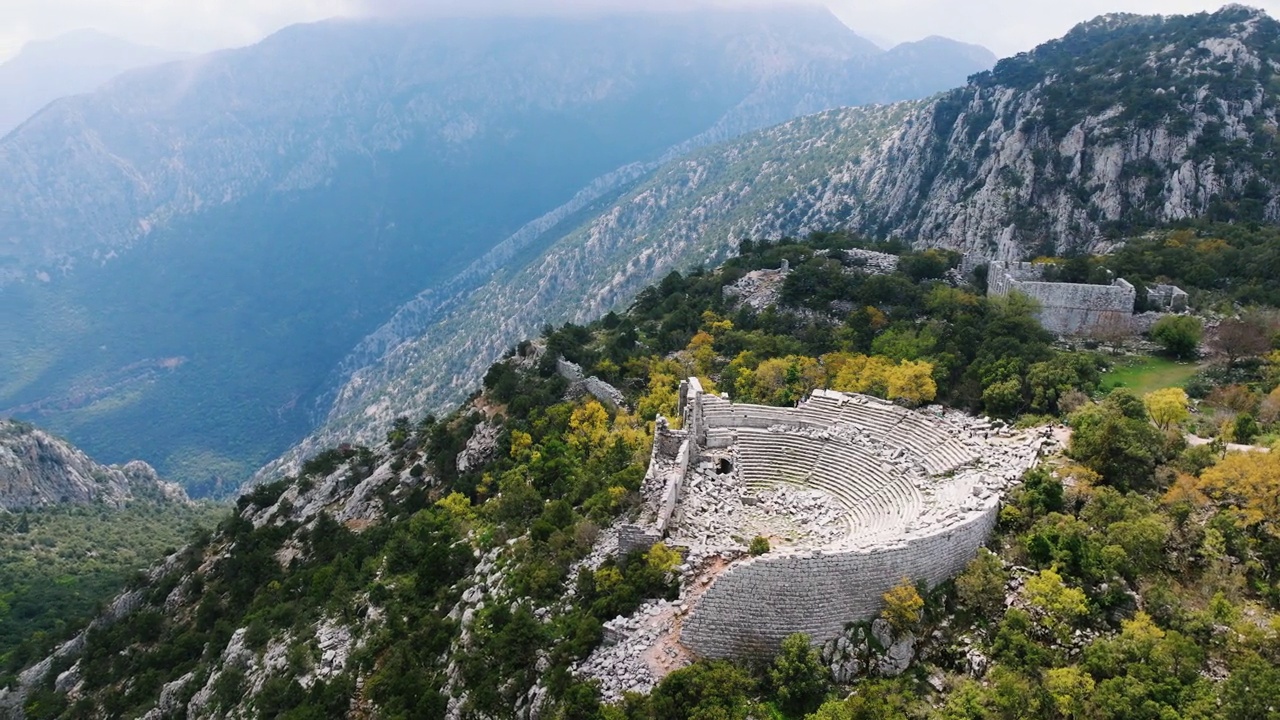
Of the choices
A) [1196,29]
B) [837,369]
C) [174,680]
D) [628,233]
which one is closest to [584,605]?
[837,369]

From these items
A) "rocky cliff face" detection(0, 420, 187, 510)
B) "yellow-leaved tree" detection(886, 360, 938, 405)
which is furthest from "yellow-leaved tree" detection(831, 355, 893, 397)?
"rocky cliff face" detection(0, 420, 187, 510)

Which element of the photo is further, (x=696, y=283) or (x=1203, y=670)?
(x=696, y=283)

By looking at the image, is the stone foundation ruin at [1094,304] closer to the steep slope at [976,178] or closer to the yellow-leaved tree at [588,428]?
the yellow-leaved tree at [588,428]

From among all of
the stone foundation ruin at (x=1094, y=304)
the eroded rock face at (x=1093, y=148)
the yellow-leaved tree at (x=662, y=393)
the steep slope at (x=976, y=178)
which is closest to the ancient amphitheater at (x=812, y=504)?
the yellow-leaved tree at (x=662, y=393)

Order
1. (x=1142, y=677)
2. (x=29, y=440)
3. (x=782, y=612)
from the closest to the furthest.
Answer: (x=1142, y=677)
(x=782, y=612)
(x=29, y=440)

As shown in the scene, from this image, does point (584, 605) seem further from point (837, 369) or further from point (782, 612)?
point (837, 369)

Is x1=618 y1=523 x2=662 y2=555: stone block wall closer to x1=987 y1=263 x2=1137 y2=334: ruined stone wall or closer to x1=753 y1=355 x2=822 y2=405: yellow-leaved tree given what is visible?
x1=753 y1=355 x2=822 y2=405: yellow-leaved tree
